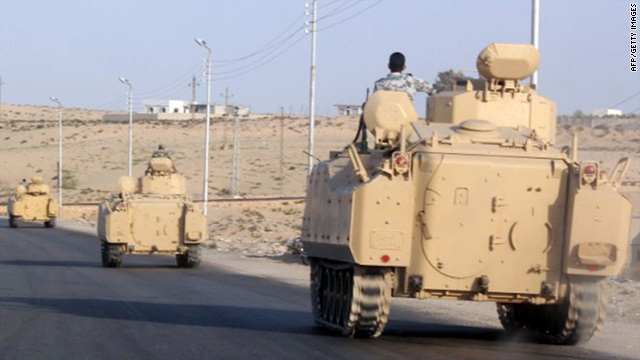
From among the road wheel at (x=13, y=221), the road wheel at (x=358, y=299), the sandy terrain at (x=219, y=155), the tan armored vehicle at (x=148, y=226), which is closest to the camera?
the road wheel at (x=358, y=299)

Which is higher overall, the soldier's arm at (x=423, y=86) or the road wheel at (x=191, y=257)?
the soldier's arm at (x=423, y=86)

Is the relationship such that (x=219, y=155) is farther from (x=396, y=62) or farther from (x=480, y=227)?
(x=480, y=227)

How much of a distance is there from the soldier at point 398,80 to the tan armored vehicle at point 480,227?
144cm

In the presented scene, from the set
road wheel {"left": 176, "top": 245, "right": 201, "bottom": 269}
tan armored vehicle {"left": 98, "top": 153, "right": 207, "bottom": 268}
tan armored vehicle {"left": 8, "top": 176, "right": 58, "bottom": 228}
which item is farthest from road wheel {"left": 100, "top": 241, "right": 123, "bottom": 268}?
tan armored vehicle {"left": 8, "top": 176, "right": 58, "bottom": 228}

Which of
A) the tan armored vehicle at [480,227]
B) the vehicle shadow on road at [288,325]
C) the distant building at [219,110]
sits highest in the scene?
the distant building at [219,110]

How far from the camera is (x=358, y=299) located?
40.6ft

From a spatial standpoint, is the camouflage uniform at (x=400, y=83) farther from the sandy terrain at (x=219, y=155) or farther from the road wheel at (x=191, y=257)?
the sandy terrain at (x=219, y=155)

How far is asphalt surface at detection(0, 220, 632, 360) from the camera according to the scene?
12016 millimetres

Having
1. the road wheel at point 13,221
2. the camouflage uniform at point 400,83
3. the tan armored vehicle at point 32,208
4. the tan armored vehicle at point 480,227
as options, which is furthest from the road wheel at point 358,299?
the road wheel at point 13,221

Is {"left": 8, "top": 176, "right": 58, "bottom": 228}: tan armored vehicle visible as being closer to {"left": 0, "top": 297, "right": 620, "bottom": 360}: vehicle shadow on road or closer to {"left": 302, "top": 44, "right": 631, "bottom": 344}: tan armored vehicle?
{"left": 0, "top": 297, "right": 620, "bottom": 360}: vehicle shadow on road

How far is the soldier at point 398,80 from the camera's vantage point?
14180 mm

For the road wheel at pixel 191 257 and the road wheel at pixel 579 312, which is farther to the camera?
the road wheel at pixel 191 257

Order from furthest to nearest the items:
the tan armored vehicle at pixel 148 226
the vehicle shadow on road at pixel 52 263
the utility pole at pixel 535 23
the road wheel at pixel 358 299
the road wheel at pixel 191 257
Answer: the vehicle shadow on road at pixel 52 263 → the road wheel at pixel 191 257 → the tan armored vehicle at pixel 148 226 → the utility pole at pixel 535 23 → the road wheel at pixel 358 299

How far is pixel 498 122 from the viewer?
14.1m
